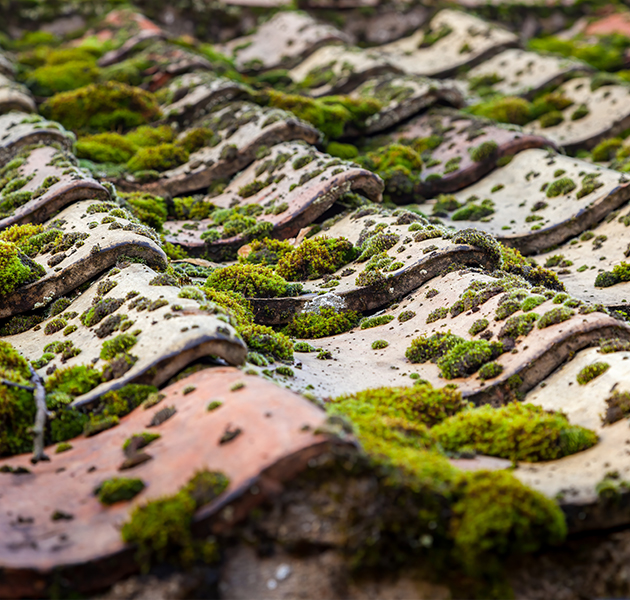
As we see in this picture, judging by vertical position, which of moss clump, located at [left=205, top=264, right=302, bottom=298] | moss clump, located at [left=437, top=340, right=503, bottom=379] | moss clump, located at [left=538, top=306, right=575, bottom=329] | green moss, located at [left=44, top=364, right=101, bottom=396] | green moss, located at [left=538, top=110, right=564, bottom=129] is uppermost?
moss clump, located at [left=538, top=306, right=575, bottom=329]

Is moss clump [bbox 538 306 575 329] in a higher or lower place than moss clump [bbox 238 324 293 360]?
higher

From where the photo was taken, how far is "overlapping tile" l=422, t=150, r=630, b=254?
33.9 metres

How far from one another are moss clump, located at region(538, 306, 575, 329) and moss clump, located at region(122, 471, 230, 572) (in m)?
11.2

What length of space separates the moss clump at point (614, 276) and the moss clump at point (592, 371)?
12.0 m

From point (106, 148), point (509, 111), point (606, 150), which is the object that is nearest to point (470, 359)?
point (106, 148)

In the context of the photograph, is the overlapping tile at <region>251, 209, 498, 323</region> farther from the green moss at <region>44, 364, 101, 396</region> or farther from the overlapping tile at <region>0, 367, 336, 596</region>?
the overlapping tile at <region>0, 367, 336, 596</region>

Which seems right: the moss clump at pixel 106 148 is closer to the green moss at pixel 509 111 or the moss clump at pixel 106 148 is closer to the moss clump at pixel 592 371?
the green moss at pixel 509 111

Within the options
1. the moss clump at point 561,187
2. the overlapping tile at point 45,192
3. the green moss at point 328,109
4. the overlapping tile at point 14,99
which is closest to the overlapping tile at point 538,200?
the moss clump at point 561,187

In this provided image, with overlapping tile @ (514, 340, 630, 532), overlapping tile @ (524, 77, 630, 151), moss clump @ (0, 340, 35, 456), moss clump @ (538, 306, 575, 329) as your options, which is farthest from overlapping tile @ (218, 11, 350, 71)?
moss clump @ (0, 340, 35, 456)

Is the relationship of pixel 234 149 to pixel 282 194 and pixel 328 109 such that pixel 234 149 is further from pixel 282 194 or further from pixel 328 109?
pixel 328 109

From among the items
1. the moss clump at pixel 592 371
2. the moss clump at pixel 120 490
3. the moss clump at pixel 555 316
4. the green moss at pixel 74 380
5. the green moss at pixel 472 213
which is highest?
the moss clump at pixel 120 490

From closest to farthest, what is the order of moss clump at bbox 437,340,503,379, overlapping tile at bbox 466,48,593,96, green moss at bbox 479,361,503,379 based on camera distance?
green moss at bbox 479,361,503,379 → moss clump at bbox 437,340,503,379 → overlapping tile at bbox 466,48,593,96

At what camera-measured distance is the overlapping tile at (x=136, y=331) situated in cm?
1709

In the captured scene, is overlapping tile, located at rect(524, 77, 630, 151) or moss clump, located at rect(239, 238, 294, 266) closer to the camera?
A: moss clump, located at rect(239, 238, 294, 266)
